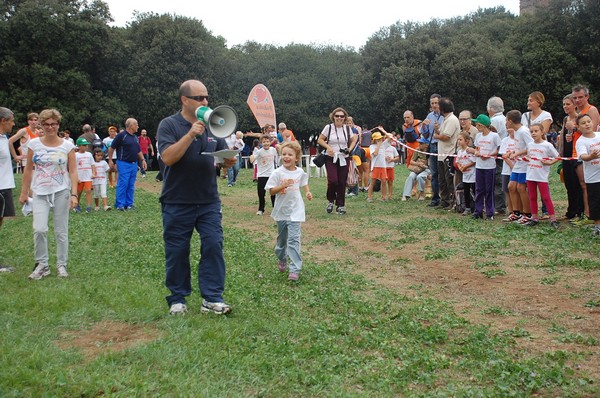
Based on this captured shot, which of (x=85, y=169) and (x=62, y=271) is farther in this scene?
(x=85, y=169)

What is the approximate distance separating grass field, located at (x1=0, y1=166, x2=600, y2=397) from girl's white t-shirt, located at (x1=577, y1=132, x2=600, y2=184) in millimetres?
1013

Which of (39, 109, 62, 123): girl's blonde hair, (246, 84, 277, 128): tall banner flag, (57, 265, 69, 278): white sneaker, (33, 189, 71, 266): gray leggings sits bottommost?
(57, 265, 69, 278): white sneaker

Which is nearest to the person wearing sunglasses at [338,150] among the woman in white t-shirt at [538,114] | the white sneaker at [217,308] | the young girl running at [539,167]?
the woman in white t-shirt at [538,114]

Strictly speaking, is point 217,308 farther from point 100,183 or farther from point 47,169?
point 100,183

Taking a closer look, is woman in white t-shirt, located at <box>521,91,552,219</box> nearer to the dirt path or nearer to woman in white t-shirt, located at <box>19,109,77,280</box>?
the dirt path

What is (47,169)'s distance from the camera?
7.66 m

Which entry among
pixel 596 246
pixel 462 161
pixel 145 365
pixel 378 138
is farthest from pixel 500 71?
pixel 145 365

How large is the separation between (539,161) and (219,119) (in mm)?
6873

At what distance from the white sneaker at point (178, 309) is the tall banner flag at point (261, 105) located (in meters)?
17.9

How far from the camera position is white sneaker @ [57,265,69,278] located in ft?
25.0

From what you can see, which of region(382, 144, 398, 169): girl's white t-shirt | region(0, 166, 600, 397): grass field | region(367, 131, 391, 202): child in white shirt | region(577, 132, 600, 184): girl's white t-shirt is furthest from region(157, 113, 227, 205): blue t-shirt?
region(382, 144, 398, 169): girl's white t-shirt

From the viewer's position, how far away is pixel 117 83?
46.0 m

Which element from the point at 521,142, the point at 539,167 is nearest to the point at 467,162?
the point at 521,142

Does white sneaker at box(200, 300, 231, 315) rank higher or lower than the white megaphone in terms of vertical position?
lower
